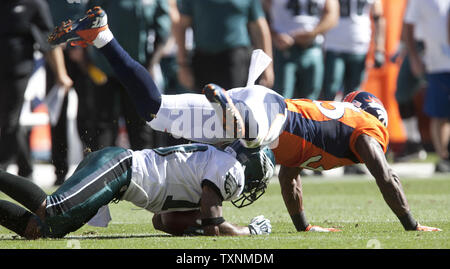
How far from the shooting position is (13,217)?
207 inches

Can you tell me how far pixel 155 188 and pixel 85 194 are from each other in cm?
40

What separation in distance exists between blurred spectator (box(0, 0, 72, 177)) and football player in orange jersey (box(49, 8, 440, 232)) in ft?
10.6

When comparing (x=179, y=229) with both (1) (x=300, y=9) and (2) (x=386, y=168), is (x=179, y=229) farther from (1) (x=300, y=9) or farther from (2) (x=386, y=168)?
(1) (x=300, y=9)

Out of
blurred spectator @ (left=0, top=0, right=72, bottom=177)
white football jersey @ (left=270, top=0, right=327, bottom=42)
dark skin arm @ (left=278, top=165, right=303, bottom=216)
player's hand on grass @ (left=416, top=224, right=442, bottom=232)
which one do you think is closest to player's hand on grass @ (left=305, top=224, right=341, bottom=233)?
dark skin arm @ (left=278, top=165, right=303, bottom=216)

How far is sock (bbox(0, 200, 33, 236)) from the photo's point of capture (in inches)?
207

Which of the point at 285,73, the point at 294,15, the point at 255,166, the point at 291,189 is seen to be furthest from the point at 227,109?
the point at 294,15

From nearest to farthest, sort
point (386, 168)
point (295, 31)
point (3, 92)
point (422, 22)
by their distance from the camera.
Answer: point (386, 168)
point (3, 92)
point (295, 31)
point (422, 22)

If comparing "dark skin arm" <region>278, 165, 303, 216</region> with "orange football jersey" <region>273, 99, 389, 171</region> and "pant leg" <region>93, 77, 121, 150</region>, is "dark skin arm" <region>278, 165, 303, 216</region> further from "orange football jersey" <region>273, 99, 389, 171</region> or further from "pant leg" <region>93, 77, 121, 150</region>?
"pant leg" <region>93, 77, 121, 150</region>

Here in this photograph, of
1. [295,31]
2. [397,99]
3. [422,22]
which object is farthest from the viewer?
[397,99]

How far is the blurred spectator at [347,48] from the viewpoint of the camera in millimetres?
10969

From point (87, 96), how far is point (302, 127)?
4.36m

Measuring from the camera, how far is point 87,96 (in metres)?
9.69

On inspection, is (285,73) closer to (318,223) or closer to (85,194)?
(318,223)
